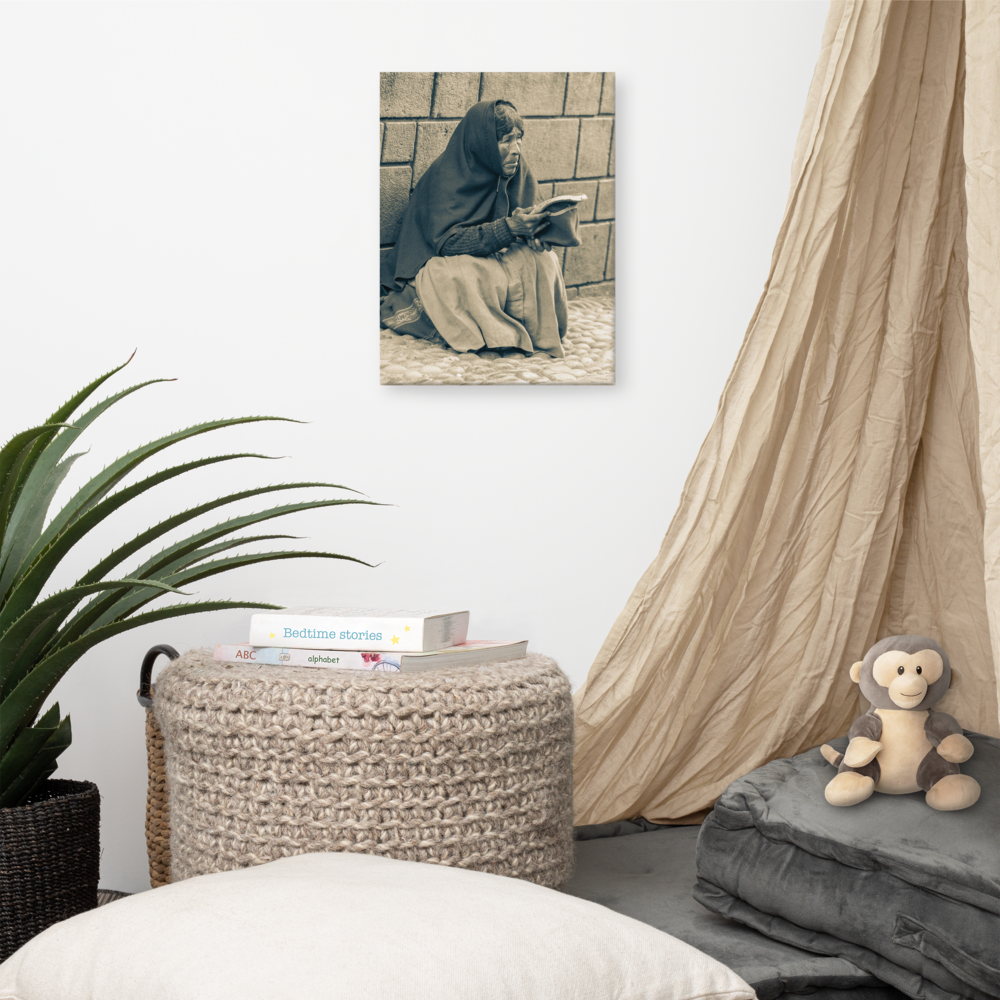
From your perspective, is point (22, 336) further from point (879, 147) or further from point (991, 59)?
point (991, 59)

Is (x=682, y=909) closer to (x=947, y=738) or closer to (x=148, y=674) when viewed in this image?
(x=947, y=738)

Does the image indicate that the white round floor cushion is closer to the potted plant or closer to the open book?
the potted plant

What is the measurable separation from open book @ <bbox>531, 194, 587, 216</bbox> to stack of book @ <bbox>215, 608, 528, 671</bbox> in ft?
2.93

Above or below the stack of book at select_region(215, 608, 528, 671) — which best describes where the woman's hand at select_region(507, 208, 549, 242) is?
above

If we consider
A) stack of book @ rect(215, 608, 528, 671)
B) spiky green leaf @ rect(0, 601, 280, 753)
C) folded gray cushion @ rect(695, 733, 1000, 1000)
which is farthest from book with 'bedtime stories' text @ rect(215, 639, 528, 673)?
folded gray cushion @ rect(695, 733, 1000, 1000)

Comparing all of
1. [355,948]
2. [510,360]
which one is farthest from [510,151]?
[355,948]

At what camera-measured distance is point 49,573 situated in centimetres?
112

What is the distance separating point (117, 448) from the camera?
5.72ft

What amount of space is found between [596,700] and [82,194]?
1.37m

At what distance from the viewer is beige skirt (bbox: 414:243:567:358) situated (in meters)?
1.73

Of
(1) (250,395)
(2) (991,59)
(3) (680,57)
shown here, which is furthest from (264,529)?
(2) (991,59)

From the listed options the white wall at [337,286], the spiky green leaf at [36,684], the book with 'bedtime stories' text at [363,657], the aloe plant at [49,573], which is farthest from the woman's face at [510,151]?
the spiky green leaf at [36,684]

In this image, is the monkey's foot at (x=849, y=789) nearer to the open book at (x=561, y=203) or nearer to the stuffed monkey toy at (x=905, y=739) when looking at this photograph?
the stuffed monkey toy at (x=905, y=739)

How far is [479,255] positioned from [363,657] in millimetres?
909
